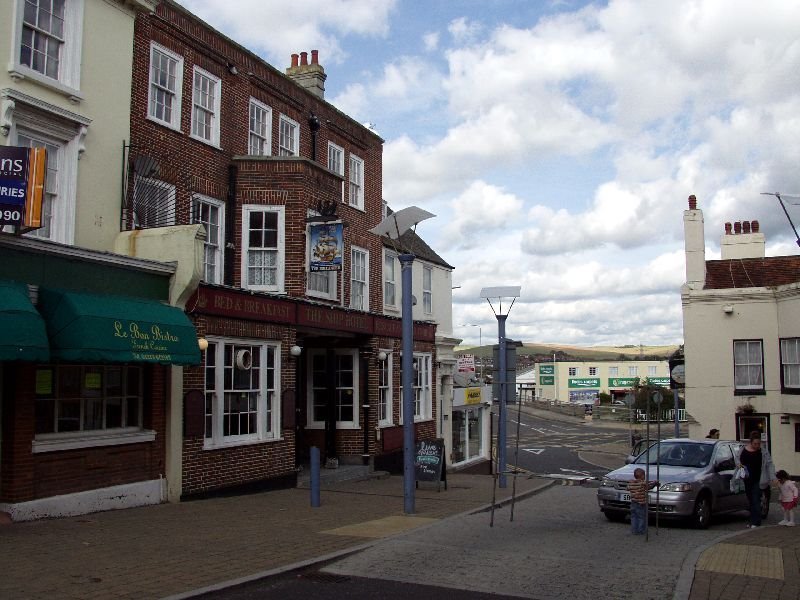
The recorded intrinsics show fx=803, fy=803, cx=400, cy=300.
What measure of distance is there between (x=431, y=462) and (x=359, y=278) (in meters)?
7.24

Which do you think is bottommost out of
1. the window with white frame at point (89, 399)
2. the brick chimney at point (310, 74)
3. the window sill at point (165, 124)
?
the window with white frame at point (89, 399)

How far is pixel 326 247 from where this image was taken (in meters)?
19.2

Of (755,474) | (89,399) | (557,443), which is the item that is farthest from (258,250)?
(557,443)

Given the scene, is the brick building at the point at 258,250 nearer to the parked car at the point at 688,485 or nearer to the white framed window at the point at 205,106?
the white framed window at the point at 205,106

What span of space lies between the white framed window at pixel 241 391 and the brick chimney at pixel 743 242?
21.3 meters

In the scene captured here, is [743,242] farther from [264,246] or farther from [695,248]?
[264,246]

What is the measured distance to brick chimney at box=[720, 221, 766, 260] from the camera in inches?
1244

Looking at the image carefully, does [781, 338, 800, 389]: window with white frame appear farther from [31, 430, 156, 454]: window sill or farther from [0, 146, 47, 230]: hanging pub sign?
[0, 146, 47, 230]: hanging pub sign

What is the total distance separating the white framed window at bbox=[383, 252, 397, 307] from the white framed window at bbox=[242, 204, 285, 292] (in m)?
7.26

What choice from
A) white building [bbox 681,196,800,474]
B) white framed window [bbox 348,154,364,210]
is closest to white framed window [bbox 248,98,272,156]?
white framed window [bbox 348,154,364,210]

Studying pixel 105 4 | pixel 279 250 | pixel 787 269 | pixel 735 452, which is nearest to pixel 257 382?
pixel 279 250

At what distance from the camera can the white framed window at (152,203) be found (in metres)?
15.5

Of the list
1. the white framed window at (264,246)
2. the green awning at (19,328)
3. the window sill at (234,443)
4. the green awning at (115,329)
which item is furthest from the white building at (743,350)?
the green awning at (19,328)

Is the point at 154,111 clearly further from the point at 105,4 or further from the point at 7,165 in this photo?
the point at 7,165
